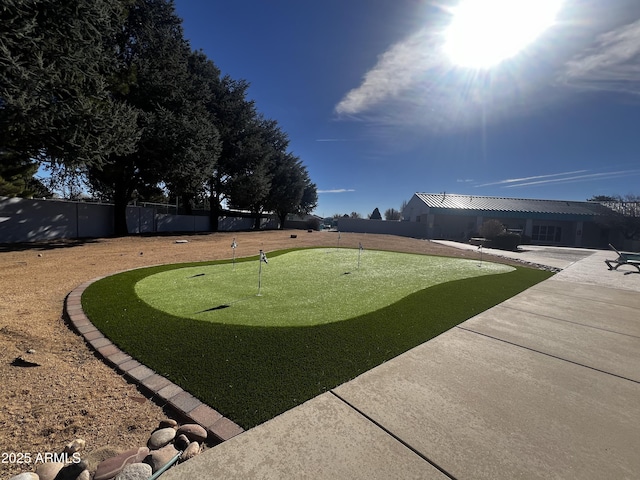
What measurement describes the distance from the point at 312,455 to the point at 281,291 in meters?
3.93

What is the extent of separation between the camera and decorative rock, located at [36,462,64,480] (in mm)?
1531

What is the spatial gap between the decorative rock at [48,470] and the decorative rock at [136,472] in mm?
375

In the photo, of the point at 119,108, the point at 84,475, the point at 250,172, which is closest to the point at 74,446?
the point at 84,475

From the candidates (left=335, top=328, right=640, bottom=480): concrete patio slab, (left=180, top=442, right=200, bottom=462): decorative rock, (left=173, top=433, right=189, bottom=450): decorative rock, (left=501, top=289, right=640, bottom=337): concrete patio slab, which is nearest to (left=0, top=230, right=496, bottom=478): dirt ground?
(left=173, top=433, right=189, bottom=450): decorative rock

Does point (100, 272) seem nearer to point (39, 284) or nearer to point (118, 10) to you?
point (39, 284)

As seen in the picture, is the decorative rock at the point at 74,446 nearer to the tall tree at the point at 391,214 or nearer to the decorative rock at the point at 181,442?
the decorative rock at the point at 181,442

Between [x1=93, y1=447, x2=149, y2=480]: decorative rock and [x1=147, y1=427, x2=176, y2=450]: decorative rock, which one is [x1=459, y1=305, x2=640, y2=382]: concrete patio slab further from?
[x1=93, y1=447, x2=149, y2=480]: decorative rock

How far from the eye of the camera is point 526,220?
108ft

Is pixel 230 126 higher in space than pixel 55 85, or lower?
higher

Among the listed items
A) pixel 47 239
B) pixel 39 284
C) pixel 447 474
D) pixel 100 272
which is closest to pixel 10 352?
pixel 39 284

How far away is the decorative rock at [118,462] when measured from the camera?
154 cm

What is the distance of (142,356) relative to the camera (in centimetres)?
287

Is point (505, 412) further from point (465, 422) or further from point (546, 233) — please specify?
point (546, 233)

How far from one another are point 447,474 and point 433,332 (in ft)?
7.61
